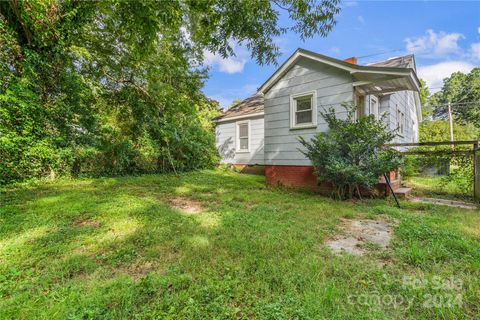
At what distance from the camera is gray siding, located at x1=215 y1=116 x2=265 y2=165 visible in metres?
10.9

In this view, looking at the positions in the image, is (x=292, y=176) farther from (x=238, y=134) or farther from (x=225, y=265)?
(x=238, y=134)

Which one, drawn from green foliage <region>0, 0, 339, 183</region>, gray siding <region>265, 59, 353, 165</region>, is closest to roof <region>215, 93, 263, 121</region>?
green foliage <region>0, 0, 339, 183</region>

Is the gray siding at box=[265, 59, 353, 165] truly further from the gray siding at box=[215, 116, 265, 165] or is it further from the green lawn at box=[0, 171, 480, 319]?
the gray siding at box=[215, 116, 265, 165]

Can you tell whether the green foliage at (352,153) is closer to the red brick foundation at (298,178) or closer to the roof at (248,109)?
the red brick foundation at (298,178)

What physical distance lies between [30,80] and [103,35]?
101 inches

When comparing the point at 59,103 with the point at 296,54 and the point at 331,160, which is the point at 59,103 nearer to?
the point at 296,54

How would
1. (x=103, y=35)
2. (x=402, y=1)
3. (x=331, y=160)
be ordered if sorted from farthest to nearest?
(x=103, y=35) → (x=402, y=1) → (x=331, y=160)

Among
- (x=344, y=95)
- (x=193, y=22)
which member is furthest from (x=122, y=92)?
(x=344, y=95)

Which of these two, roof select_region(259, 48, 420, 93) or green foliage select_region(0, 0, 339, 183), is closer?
green foliage select_region(0, 0, 339, 183)

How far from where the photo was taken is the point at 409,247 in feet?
8.95

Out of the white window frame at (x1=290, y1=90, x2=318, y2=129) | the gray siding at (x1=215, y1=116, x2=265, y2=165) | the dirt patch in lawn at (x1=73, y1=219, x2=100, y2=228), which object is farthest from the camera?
the gray siding at (x1=215, y1=116, x2=265, y2=165)

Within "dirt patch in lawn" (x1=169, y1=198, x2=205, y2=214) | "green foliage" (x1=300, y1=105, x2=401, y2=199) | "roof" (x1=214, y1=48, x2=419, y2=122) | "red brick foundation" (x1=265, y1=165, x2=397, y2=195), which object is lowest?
"dirt patch in lawn" (x1=169, y1=198, x2=205, y2=214)

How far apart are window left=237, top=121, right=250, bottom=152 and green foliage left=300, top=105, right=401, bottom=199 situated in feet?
19.6

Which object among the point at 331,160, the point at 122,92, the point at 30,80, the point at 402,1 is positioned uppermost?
the point at 402,1
